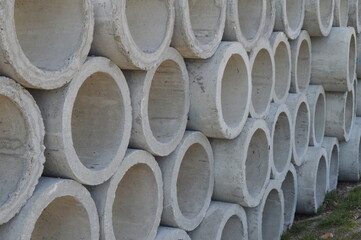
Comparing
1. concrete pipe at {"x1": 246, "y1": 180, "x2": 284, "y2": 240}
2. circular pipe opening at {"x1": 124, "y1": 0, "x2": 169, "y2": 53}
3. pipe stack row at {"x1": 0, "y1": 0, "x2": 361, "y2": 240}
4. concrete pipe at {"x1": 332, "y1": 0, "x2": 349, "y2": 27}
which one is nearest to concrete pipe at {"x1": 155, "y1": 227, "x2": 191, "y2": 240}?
pipe stack row at {"x1": 0, "y1": 0, "x2": 361, "y2": 240}

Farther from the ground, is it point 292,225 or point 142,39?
point 142,39

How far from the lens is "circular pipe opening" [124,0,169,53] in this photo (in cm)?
264

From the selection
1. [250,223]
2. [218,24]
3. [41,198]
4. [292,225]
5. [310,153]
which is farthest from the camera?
[310,153]

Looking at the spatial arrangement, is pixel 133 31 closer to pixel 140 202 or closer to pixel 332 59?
pixel 140 202

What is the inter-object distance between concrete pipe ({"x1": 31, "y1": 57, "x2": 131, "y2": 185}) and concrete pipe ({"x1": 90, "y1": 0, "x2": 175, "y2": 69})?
6 cm

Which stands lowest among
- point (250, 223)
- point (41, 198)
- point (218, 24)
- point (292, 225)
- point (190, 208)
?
point (292, 225)

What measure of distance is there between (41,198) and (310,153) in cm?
310

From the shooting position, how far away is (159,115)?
9.79ft

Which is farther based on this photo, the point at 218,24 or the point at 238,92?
the point at 238,92

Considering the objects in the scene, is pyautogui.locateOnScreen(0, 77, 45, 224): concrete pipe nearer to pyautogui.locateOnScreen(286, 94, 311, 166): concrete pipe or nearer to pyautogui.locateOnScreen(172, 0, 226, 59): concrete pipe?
pyautogui.locateOnScreen(172, 0, 226, 59): concrete pipe

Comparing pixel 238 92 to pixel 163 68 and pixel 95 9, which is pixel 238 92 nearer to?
pixel 163 68

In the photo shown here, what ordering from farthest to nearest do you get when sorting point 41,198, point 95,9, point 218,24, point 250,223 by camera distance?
1. point 250,223
2. point 218,24
3. point 95,9
4. point 41,198

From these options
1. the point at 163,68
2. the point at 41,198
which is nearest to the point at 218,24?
the point at 163,68

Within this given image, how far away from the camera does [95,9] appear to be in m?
2.27
